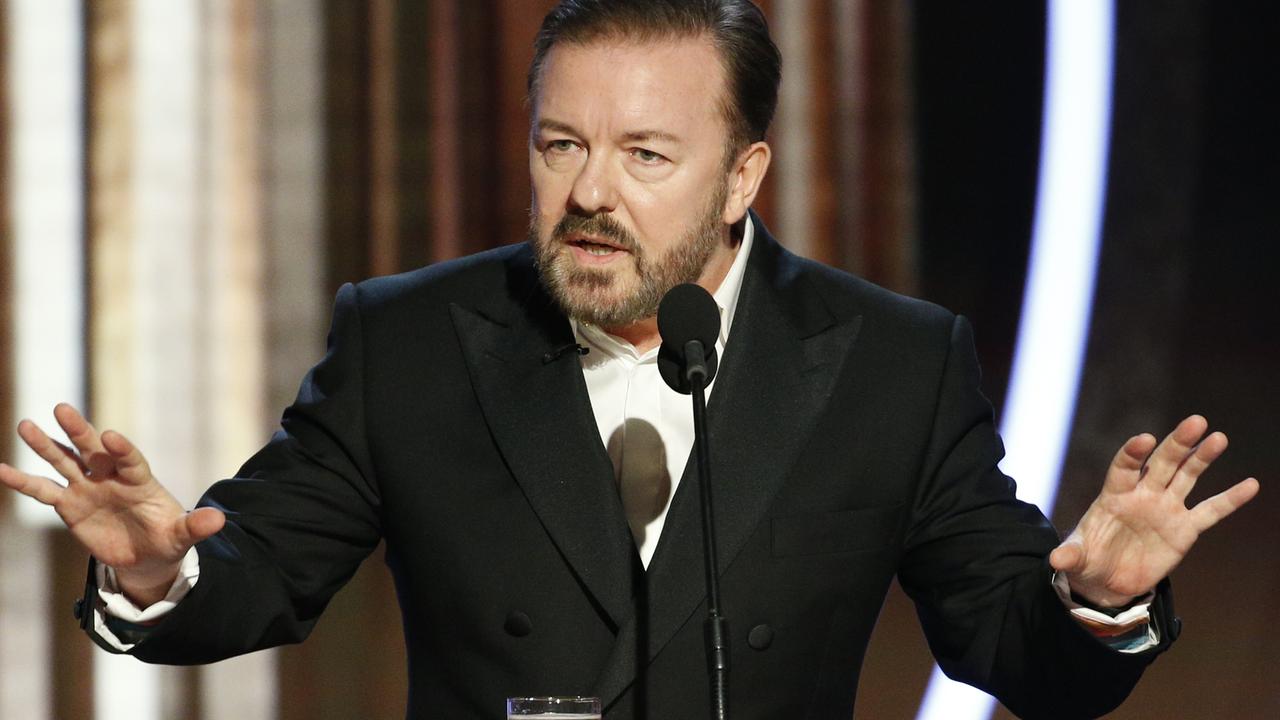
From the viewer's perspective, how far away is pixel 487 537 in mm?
1956

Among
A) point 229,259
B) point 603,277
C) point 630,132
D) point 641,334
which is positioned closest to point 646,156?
point 630,132

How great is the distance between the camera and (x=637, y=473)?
6.72ft

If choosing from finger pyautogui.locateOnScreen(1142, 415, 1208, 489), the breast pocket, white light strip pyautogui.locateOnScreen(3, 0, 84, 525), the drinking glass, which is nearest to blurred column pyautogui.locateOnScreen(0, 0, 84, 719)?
white light strip pyautogui.locateOnScreen(3, 0, 84, 525)

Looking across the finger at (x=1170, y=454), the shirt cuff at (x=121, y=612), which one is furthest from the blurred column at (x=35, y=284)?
the finger at (x=1170, y=454)

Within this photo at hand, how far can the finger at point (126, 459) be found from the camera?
1.54 meters

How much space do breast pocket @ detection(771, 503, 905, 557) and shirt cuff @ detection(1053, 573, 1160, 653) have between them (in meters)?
0.28

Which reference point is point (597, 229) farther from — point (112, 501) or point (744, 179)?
point (112, 501)

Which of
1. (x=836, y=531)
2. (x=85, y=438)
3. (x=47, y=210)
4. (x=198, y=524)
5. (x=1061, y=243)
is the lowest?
(x=836, y=531)

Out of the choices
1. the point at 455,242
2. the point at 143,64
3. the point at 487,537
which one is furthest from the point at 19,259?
the point at 487,537

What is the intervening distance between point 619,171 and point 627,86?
0.11 m

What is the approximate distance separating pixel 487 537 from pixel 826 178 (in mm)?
2293

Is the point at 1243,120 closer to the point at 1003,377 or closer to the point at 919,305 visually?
the point at 1003,377

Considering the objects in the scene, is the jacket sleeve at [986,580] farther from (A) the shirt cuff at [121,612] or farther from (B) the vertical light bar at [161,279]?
(B) the vertical light bar at [161,279]

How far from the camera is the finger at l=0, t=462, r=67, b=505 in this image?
154 cm
